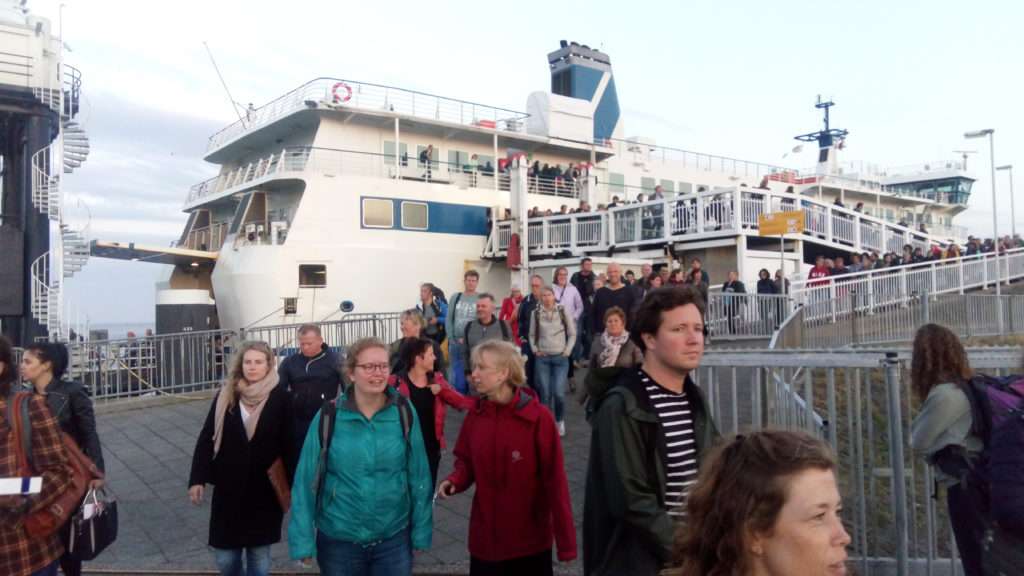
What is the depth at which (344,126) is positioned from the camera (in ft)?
67.9

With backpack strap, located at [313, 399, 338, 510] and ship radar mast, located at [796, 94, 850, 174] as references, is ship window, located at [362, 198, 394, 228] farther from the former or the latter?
ship radar mast, located at [796, 94, 850, 174]

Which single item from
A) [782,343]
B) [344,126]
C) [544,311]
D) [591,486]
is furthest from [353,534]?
[344,126]

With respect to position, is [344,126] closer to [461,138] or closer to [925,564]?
[461,138]

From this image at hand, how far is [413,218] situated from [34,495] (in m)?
17.1

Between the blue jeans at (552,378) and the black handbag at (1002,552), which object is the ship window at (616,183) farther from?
the black handbag at (1002,552)

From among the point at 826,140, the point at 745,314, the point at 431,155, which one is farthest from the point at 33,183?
the point at 826,140

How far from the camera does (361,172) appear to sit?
2055cm

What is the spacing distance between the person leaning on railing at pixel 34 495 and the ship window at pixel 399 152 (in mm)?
18189

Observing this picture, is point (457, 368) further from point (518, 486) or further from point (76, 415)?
point (518, 486)

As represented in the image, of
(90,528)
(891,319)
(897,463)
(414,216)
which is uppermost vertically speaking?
(414,216)

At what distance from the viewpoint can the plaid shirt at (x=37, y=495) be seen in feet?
10.5

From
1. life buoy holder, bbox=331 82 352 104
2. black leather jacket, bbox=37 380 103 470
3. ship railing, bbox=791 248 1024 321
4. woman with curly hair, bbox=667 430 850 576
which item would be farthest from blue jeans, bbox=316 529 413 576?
life buoy holder, bbox=331 82 352 104

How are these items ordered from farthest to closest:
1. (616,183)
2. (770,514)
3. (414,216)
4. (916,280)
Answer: (616,183) < (414,216) < (916,280) < (770,514)

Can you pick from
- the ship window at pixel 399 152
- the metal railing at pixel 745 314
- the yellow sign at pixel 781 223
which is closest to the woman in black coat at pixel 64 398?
the metal railing at pixel 745 314
